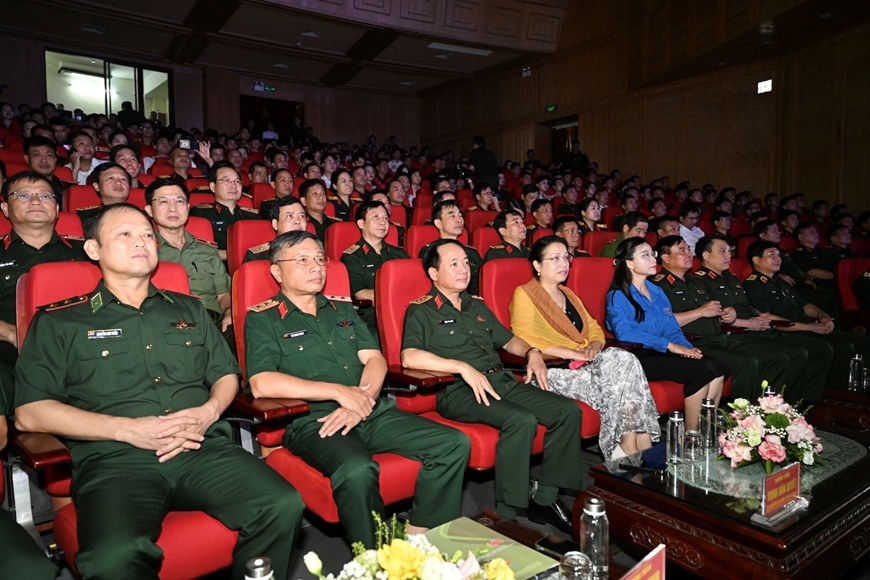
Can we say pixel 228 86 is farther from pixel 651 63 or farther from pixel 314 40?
pixel 651 63

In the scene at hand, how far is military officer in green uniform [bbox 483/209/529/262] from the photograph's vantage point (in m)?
3.69

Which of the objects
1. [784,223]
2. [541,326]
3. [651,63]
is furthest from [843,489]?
[651,63]

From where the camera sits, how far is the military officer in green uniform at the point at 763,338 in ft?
9.87

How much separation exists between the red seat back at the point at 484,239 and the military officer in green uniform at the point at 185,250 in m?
1.78

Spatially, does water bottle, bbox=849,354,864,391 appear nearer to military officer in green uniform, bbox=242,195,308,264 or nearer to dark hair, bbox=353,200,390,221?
dark hair, bbox=353,200,390,221

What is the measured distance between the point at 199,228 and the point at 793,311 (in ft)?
11.0

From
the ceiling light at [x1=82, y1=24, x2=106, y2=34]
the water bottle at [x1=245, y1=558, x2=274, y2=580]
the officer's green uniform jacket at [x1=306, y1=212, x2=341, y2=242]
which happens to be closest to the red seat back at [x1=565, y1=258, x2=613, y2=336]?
the officer's green uniform jacket at [x1=306, y1=212, x2=341, y2=242]

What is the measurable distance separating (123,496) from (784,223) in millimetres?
6197

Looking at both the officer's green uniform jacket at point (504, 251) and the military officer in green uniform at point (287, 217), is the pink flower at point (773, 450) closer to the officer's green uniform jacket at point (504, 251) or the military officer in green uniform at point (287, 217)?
the military officer in green uniform at point (287, 217)

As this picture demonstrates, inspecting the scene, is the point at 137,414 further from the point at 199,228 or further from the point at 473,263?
the point at 473,263

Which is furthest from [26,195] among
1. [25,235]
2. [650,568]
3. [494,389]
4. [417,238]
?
[650,568]

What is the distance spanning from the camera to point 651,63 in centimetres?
828

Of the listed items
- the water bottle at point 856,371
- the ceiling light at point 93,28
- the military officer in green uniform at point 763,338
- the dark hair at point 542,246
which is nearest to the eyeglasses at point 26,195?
the dark hair at point 542,246

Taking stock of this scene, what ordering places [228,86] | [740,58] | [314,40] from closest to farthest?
[740,58] < [314,40] < [228,86]
